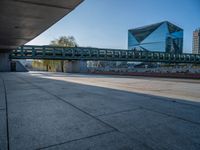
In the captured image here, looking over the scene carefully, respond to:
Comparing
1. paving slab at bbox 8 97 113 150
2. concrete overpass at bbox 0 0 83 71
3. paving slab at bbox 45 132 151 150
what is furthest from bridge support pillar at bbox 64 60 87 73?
paving slab at bbox 45 132 151 150

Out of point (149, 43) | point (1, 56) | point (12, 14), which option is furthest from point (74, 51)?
point (149, 43)

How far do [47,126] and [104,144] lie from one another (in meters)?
1.35

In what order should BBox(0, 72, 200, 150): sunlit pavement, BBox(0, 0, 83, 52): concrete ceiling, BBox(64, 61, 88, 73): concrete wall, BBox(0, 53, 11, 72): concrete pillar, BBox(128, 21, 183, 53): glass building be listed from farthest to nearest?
1. BBox(128, 21, 183, 53): glass building
2. BBox(64, 61, 88, 73): concrete wall
3. BBox(0, 53, 11, 72): concrete pillar
4. BBox(0, 0, 83, 52): concrete ceiling
5. BBox(0, 72, 200, 150): sunlit pavement

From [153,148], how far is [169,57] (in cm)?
7790

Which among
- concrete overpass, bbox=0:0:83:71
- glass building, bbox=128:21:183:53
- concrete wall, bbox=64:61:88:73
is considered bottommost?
concrete wall, bbox=64:61:88:73

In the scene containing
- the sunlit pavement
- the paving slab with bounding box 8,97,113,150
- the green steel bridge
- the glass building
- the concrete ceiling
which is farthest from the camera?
the glass building

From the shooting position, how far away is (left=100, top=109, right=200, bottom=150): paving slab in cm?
252

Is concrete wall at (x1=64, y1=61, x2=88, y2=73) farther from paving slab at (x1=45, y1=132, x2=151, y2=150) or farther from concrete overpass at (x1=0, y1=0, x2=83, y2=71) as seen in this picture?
paving slab at (x1=45, y1=132, x2=151, y2=150)

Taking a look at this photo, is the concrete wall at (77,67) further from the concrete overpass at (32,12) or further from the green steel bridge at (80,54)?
the concrete overpass at (32,12)

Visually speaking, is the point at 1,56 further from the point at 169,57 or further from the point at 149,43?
the point at 149,43

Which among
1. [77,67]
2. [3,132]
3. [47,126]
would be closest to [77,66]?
[77,67]

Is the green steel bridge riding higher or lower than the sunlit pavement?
higher

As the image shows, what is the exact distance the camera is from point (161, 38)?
326 ft

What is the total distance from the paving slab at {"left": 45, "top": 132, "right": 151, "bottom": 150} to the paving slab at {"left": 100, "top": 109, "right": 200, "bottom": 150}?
181mm
